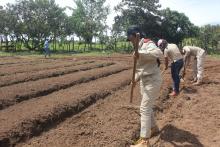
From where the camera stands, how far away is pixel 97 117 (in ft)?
27.3

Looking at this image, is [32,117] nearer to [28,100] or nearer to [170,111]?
[28,100]

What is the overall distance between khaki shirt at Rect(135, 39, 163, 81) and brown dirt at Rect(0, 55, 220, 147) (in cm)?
125

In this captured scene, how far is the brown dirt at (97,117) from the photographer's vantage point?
6883 mm

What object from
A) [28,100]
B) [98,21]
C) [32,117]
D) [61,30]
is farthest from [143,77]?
[98,21]

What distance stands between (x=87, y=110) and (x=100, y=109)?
31 cm

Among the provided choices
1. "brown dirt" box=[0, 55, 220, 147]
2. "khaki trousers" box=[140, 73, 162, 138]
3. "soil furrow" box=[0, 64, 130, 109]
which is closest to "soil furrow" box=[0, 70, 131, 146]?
"brown dirt" box=[0, 55, 220, 147]

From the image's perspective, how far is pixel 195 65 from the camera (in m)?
13.9

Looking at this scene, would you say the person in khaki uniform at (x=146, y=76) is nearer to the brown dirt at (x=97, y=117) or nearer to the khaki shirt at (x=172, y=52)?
the brown dirt at (x=97, y=117)

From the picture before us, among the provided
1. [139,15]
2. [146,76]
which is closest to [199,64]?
[146,76]

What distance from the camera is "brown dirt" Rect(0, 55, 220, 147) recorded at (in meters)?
6.88

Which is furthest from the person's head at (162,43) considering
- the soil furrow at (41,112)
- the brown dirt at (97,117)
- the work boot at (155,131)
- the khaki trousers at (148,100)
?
the khaki trousers at (148,100)

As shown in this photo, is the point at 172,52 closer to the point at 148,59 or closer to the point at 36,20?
the point at 148,59

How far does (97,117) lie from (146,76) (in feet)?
6.80

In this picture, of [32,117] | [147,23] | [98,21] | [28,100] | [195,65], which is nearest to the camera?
[32,117]
